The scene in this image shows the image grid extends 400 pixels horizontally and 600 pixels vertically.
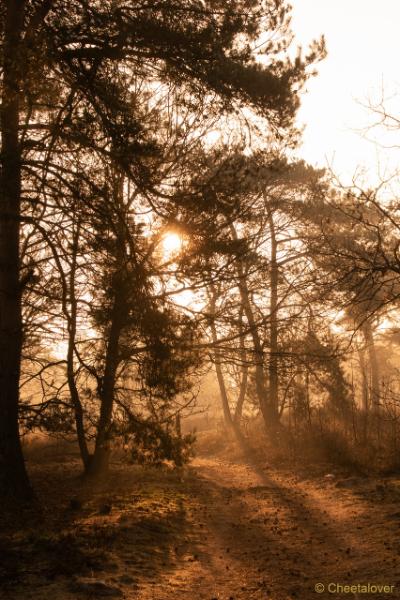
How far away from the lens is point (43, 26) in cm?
760

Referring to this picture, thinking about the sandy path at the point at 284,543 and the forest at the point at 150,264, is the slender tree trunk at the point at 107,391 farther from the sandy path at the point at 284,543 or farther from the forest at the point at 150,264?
the sandy path at the point at 284,543

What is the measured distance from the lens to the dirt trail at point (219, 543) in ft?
17.8

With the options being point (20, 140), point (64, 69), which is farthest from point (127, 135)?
point (20, 140)

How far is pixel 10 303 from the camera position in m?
9.03

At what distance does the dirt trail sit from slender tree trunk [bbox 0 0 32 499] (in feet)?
4.46

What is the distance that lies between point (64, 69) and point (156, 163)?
1.98 m

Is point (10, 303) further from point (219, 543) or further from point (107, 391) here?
point (219, 543)

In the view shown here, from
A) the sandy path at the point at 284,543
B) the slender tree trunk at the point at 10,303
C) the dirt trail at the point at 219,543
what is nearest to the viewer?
the dirt trail at the point at 219,543

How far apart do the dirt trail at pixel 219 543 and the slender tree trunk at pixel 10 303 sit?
1.36 metres

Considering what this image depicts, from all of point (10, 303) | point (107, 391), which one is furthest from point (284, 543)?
point (10, 303)

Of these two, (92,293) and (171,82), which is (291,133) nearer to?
(171,82)

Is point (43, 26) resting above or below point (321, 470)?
above

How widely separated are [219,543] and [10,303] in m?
5.10

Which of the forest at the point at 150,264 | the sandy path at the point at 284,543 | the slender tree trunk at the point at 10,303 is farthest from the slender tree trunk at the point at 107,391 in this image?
the sandy path at the point at 284,543
